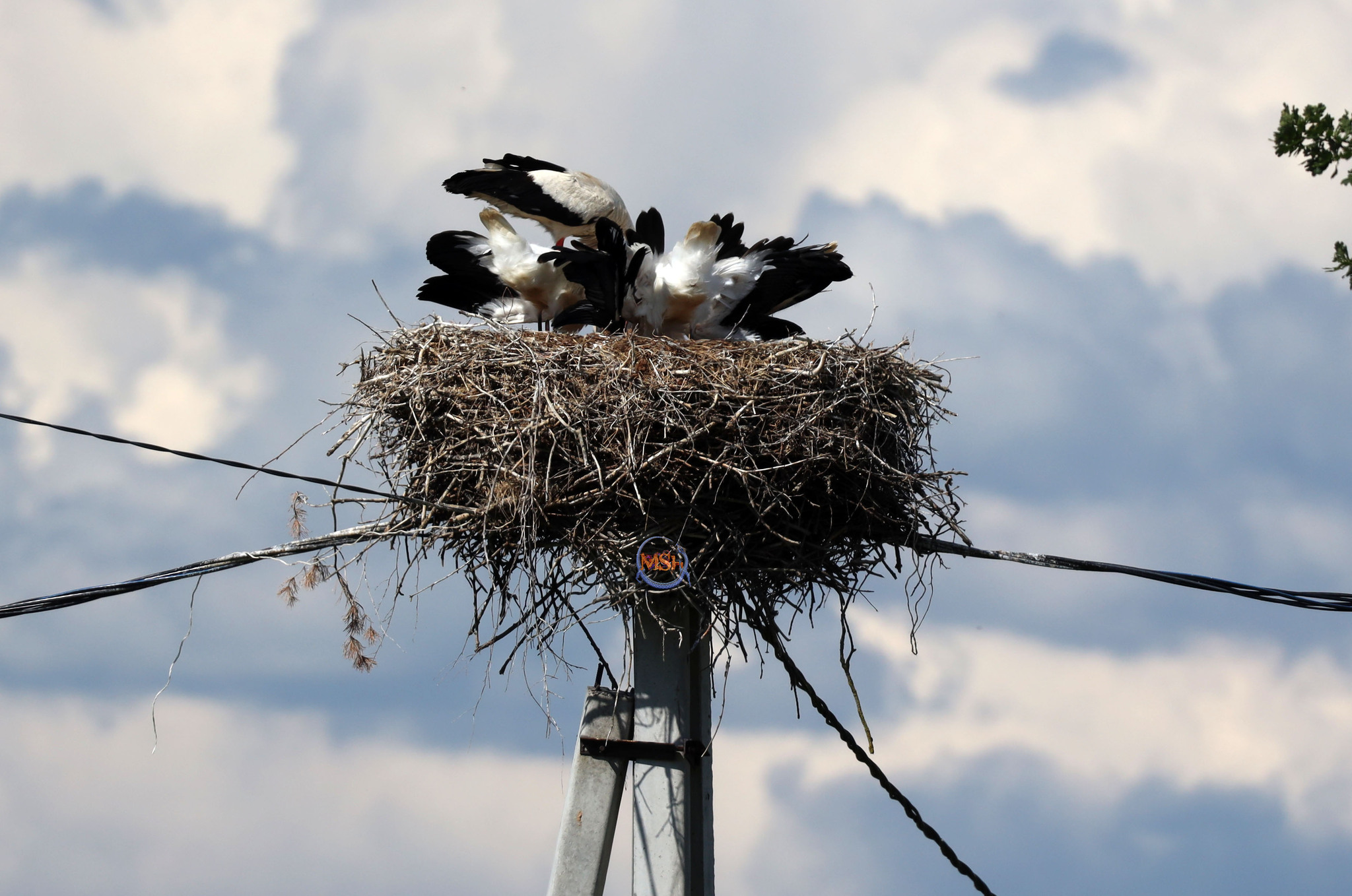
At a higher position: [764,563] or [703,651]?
[764,563]

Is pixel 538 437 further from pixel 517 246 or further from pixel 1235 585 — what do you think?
pixel 1235 585

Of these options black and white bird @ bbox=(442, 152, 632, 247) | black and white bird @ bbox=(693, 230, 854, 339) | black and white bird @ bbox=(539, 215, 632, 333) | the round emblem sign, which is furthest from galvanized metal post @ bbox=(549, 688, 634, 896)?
black and white bird @ bbox=(442, 152, 632, 247)

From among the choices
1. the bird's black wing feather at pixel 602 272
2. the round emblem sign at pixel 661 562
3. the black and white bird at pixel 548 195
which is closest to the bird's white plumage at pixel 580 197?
the black and white bird at pixel 548 195

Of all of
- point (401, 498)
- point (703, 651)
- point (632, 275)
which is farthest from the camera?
point (632, 275)

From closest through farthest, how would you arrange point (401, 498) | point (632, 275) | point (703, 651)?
1. point (401, 498)
2. point (703, 651)
3. point (632, 275)

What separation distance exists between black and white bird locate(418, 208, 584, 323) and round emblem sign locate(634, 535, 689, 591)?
2037 mm

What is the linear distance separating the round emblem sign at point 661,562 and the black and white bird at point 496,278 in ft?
6.68

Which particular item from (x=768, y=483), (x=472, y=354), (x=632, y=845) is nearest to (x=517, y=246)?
(x=472, y=354)

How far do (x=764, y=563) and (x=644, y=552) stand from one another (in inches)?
22.5

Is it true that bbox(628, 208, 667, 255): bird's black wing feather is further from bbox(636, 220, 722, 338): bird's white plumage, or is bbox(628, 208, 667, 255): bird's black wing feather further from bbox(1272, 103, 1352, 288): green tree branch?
bbox(1272, 103, 1352, 288): green tree branch

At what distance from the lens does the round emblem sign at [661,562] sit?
5441mm

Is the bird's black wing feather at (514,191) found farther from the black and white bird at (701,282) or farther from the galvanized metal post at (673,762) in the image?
the galvanized metal post at (673,762)

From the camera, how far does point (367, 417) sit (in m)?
6.09

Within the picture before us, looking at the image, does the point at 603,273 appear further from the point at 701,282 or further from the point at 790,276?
the point at 790,276
